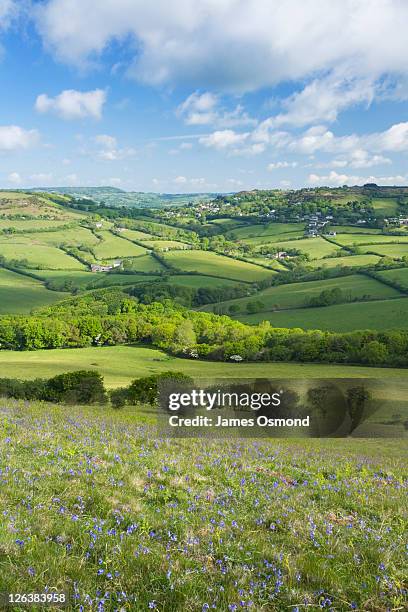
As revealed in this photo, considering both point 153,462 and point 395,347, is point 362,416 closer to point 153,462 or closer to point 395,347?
point 153,462

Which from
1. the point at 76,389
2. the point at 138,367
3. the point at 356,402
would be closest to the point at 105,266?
the point at 138,367

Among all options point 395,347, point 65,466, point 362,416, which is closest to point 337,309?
point 395,347

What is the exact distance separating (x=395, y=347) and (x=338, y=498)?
68.7 m

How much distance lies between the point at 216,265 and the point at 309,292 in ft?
188

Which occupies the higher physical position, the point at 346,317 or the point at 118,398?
the point at 346,317

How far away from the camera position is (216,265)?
570 ft

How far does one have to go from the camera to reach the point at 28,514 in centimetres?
643

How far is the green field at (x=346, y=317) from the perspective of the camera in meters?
92.9

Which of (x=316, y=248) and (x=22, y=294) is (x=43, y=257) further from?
(x=316, y=248)

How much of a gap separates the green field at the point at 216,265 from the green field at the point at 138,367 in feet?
234

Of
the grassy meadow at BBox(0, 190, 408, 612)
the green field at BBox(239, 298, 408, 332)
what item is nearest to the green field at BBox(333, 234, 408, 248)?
the green field at BBox(239, 298, 408, 332)

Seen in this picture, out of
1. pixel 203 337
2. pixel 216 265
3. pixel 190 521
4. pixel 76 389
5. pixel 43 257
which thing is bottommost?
pixel 203 337

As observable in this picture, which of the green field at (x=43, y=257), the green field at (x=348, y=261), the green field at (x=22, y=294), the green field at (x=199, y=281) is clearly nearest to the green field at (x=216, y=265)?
the green field at (x=199, y=281)

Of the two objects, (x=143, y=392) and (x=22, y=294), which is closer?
(x=143, y=392)
